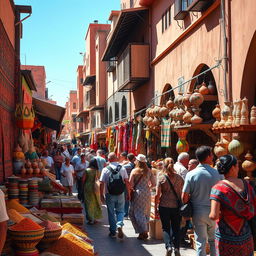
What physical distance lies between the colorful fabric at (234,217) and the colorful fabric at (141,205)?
140 inches

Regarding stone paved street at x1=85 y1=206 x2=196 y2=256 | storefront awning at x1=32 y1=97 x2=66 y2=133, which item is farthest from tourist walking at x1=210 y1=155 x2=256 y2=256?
storefront awning at x1=32 y1=97 x2=66 y2=133

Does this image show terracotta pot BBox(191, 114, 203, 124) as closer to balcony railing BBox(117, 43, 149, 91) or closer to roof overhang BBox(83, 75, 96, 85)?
balcony railing BBox(117, 43, 149, 91)

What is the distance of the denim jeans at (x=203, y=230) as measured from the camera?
4949mm

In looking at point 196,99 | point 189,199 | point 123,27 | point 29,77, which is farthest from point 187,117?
point 123,27

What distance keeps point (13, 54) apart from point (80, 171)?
4721 millimetres

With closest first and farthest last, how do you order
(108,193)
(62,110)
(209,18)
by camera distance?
1. (108,193)
2. (209,18)
3. (62,110)

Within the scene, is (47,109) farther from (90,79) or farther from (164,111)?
(90,79)

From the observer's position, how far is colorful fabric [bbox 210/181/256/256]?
3.84 meters

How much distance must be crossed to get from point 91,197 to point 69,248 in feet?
14.1

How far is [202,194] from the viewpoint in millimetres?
5059

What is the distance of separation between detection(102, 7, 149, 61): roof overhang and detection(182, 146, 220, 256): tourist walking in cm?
1086

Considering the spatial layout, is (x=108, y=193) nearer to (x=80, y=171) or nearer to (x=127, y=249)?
(x=127, y=249)

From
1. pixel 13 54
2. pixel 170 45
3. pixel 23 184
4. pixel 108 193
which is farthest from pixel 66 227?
pixel 170 45

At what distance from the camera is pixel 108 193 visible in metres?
7.70
